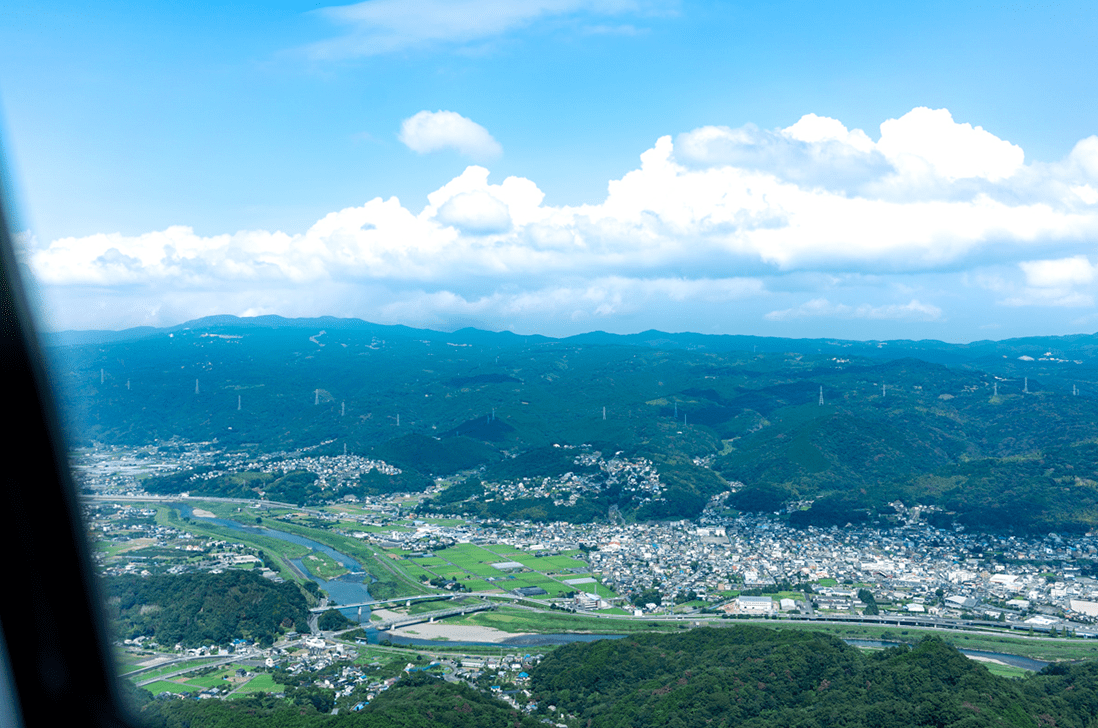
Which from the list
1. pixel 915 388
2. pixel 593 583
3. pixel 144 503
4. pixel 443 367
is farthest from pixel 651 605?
pixel 443 367

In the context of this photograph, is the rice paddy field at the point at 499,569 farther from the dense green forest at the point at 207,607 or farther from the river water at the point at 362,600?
the dense green forest at the point at 207,607

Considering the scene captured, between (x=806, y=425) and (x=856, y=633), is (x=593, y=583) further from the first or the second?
(x=806, y=425)

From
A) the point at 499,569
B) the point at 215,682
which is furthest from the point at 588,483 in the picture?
the point at 215,682

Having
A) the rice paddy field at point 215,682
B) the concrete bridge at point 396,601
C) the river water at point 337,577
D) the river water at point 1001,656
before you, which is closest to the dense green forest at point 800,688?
the river water at point 1001,656

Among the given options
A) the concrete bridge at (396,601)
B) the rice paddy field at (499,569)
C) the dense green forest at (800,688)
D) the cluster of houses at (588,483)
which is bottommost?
the rice paddy field at (499,569)

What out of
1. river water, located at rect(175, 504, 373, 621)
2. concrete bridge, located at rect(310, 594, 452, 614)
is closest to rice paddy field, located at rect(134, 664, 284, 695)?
river water, located at rect(175, 504, 373, 621)

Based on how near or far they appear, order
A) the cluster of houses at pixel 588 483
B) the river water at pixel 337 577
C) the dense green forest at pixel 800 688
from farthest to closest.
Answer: the cluster of houses at pixel 588 483, the river water at pixel 337 577, the dense green forest at pixel 800 688

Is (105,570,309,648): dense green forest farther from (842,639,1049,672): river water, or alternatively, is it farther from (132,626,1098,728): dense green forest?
(842,639,1049,672): river water
